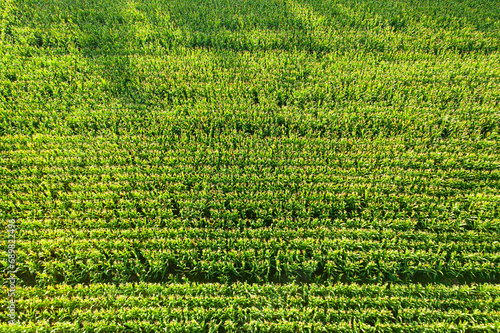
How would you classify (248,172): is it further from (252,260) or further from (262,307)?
(262,307)

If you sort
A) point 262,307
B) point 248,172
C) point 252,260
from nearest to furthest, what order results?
1. point 262,307
2. point 252,260
3. point 248,172

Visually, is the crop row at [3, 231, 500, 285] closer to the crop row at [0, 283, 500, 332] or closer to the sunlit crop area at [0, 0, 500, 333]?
the sunlit crop area at [0, 0, 500, 333]

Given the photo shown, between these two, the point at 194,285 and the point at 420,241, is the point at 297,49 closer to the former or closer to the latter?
the point at 420,241

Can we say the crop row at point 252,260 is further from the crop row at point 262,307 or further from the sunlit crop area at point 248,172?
the crop row at point 262,307

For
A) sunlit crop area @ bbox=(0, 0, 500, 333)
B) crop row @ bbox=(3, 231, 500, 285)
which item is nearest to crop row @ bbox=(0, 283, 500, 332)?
sunlit crop area @ bbox=(0, 0, 500, 333)

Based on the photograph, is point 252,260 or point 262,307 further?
point 252,260

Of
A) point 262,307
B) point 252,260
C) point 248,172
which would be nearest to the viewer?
point 262,307

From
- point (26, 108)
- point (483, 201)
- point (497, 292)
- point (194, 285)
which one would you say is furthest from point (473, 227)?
point (26, 108)

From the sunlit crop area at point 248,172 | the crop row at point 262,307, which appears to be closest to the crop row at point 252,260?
the sunlit crop area at point 248,172

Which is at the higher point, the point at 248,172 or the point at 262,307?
the point at 248,172

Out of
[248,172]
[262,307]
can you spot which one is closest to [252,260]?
[262,307]
